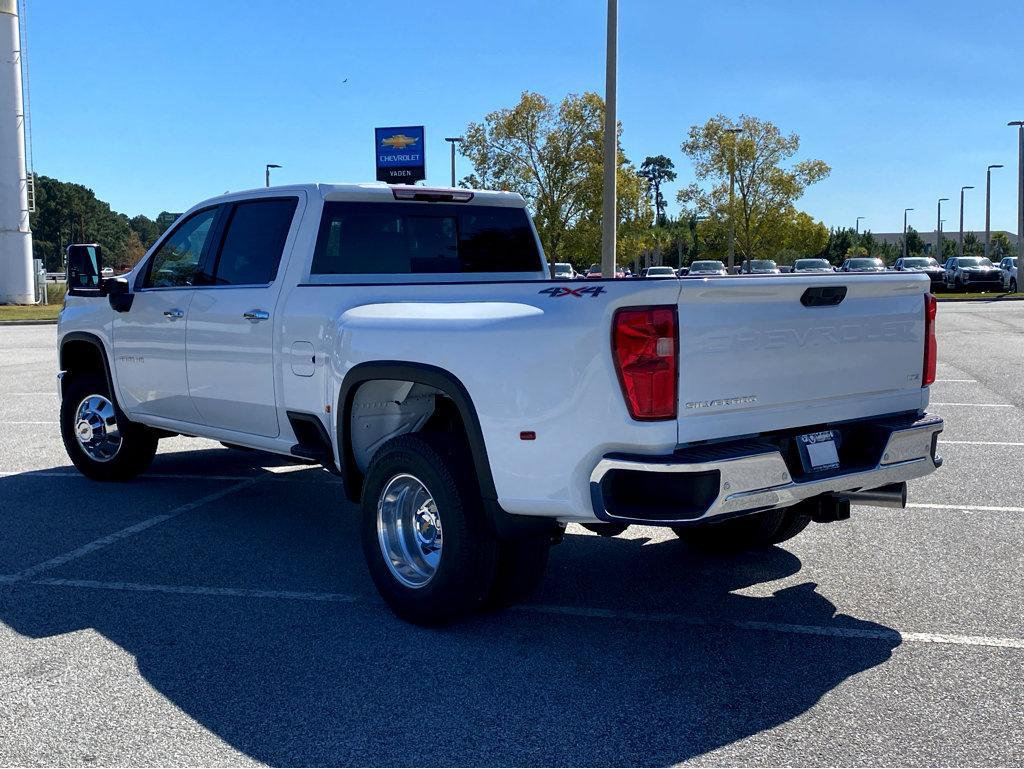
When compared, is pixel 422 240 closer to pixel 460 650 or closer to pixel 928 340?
pixel 460 650

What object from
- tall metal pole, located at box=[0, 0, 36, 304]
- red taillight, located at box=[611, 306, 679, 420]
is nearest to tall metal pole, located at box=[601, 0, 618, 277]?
red taillight, located at box=[611, 306, 679, 420]

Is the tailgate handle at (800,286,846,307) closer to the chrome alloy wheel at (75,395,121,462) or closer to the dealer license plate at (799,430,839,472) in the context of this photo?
the dealer license plate at (799,430,839,472)

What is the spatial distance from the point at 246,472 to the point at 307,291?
3219mm

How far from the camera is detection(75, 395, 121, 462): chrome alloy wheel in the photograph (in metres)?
7.79

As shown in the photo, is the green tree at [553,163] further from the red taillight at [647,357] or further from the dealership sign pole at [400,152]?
the red taillight at [647,357]

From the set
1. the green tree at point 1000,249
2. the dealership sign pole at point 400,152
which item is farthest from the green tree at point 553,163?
the green tree at point 1000,249

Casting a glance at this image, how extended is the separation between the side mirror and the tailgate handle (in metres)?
4.99

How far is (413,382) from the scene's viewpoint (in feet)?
15.7

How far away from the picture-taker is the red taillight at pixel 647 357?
3.91 meters

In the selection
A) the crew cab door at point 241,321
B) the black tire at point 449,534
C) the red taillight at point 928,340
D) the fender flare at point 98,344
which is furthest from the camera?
the fender flare at point 98,344

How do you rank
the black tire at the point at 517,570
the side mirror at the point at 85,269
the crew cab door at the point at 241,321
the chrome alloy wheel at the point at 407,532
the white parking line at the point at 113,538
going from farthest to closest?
the side mirror at the point at 85,269 < the crew cab door at the point at 241,321 < the white parking line at the point at 113,538 < the chrome alloy wheel at the point at 407,532 < the black tire at the point at 517,570

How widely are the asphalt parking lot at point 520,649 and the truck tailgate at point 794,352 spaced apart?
3.26 ft

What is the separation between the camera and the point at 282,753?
3.50 meters

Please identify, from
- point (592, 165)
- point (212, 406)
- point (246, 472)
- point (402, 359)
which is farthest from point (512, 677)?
point (592, 165)
